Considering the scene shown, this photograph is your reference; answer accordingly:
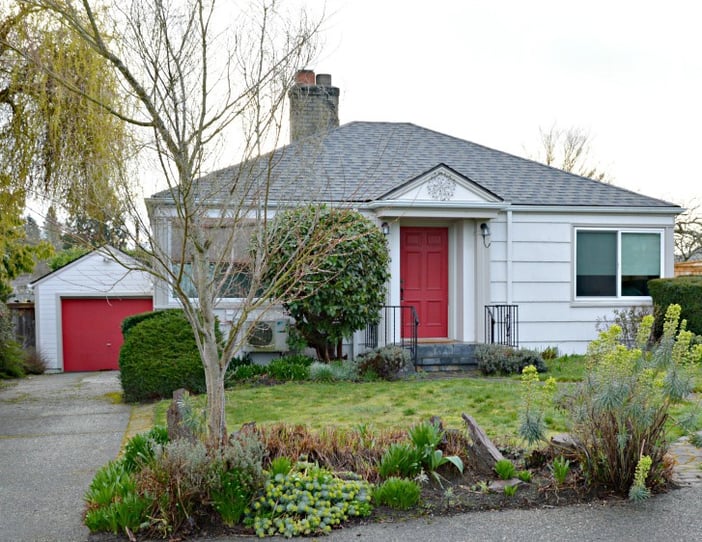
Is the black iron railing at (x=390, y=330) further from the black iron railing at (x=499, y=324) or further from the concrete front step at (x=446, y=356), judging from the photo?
the black iron railing at (x=499, y=324)

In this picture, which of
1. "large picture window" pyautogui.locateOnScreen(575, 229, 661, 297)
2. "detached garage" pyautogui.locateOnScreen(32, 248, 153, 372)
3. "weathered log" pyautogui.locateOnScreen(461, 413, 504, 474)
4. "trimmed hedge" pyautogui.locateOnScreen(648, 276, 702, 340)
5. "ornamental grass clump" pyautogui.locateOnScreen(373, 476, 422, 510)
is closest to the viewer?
"ornamental grass clump" pyautogui.locateOnScreen(373, 476, 422, 510)

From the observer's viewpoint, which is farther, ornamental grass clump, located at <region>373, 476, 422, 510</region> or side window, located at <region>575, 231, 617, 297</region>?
side window, located at <region>575, 231, 617, 297</region>

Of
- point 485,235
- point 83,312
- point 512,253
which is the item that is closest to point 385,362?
point 485,235

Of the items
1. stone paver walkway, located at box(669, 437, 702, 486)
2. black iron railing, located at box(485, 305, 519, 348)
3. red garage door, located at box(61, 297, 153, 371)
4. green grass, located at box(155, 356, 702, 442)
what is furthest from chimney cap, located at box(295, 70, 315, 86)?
red garage door, located at box(61, 297, 153, 371)

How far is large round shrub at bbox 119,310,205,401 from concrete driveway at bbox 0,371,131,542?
1.24 feet

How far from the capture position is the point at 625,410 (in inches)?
172

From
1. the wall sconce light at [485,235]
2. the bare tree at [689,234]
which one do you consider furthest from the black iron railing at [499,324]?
the bare tree at [689,234]

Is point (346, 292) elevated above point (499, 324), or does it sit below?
above

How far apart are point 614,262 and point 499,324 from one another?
9.28ft

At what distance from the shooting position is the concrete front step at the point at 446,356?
36.3ft

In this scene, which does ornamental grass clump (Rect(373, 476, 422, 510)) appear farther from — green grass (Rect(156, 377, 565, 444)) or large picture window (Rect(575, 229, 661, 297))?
large picture window (Rect(575, 229, 661, 297))

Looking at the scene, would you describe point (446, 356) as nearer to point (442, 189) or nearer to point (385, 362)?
point (385, 362)

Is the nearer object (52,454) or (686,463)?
(686,463)

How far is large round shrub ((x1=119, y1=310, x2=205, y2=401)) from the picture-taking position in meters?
9.00
